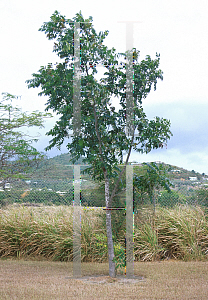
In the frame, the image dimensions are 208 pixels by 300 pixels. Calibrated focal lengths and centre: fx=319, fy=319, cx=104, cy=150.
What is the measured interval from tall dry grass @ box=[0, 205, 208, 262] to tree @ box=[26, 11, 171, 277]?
1878 mm

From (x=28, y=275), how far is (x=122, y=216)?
8.91 feet

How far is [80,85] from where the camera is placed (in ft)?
17.7

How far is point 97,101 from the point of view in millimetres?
5402

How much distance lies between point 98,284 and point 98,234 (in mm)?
1965

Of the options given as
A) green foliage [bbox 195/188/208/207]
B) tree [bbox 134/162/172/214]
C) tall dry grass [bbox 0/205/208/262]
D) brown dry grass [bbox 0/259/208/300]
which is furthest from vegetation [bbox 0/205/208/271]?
tree [bbox 134/162/172/214]

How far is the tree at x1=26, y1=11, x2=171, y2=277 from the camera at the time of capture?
214 inches

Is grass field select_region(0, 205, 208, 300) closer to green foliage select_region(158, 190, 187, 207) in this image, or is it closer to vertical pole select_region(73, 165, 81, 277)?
vertical pole select_region(73, 165, 81, 277)

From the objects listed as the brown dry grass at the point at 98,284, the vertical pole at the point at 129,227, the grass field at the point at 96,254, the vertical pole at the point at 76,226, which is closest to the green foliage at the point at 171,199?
the grass field at the point at 96,254

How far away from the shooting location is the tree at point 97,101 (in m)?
5.44

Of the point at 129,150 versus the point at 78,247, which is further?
the point at 78,247

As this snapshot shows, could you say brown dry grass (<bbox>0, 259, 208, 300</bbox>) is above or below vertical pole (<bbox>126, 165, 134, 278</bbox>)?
below

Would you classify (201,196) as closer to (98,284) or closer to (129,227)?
(129,227)

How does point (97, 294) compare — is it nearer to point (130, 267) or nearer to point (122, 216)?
point (130, 267)

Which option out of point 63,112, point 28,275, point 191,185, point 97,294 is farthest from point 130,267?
point 191,185
